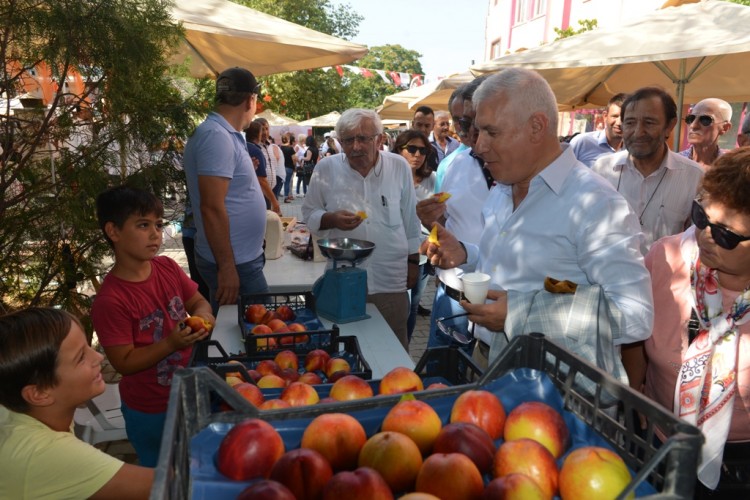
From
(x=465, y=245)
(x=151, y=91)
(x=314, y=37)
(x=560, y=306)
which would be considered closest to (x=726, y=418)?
(x=560, y=306)

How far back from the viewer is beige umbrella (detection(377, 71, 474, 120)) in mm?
10211

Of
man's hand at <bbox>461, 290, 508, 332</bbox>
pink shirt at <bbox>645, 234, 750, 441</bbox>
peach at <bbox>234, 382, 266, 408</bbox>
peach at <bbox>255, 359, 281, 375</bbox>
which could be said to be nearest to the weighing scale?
peach at <bbox>255, 359, 281, 375</bbox>

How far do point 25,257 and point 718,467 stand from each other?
3.56 m

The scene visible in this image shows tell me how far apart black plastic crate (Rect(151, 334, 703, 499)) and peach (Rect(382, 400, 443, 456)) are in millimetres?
73

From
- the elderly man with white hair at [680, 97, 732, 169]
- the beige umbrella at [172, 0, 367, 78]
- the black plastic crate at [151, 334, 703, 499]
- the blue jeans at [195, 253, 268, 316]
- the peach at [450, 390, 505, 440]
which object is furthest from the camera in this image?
the elderly man with white hair at [680, 97, 732, 169]

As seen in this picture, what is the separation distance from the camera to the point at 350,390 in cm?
173

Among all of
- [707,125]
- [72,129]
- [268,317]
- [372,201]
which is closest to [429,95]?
[707,125]

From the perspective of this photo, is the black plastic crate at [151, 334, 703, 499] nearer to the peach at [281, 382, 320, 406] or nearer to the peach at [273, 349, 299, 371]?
the peach at [281, 382, 320, 406]

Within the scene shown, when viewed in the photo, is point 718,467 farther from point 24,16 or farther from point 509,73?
point 24,16

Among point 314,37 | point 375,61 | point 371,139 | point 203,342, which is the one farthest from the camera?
point 375,61

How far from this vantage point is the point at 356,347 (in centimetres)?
251

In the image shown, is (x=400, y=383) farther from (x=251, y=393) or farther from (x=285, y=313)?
(x=285, y=313)

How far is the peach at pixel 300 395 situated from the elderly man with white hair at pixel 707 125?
473 centimetres

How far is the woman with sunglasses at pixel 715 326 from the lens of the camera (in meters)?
1.83
